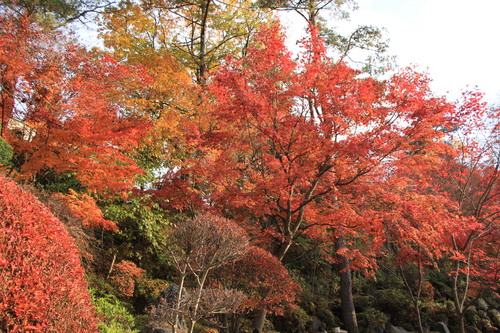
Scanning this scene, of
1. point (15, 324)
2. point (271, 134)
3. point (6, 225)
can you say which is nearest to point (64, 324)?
point (15, 324)

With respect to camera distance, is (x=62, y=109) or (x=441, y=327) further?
(x=441, y=327)

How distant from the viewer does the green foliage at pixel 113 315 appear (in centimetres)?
588

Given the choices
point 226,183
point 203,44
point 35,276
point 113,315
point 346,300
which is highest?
point 203,44

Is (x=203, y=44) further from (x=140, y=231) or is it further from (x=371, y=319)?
(x=371, y=319)

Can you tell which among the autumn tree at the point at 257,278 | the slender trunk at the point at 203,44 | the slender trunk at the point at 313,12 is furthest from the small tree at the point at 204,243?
the slender trunk at the point at 313,12

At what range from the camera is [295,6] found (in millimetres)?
12648

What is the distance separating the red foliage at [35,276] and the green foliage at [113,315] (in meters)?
2.71

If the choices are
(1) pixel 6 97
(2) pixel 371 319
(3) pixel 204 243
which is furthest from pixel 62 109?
(2) pixel 371 319

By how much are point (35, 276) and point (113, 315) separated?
5.20 meters

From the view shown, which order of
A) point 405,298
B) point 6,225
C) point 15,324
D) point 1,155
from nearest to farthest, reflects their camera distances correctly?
point 15,324 < point 6,225 < point 1,155 < point 405,298

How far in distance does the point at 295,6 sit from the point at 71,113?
937cm

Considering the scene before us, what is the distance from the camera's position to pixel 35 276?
247 centimetres

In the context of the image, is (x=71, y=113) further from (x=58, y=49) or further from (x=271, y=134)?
(x=271, y=134)

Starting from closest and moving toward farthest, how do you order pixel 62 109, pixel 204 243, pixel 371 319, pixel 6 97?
pixel 204 243
pixel 62 109
pixel 6 97
pixel 371 319
